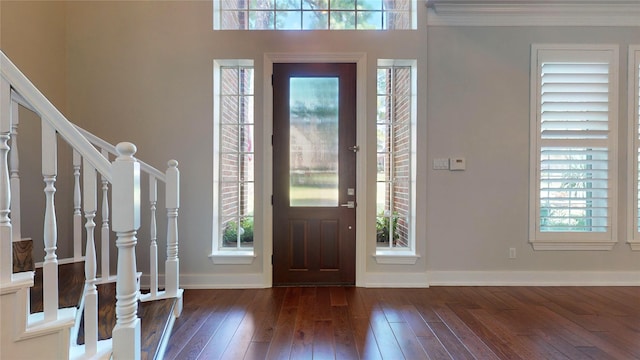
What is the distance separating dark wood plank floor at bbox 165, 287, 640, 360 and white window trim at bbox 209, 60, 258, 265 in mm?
305

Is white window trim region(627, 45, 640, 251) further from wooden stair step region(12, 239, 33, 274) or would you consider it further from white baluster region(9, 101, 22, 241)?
white baluster region(9, 101, 22, 241)

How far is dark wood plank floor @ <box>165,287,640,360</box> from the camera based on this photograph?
6.10ft

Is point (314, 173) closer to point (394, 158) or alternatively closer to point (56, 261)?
point (394, 158)

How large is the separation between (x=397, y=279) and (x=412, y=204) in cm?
77

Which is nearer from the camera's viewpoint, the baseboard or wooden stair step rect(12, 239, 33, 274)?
wooden stair step rect(12, 239, 33, 274)

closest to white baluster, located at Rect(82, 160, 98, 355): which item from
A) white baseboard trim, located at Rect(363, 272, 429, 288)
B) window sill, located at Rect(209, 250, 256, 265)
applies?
window sill, located at Rect(209, 250, 256, 265)

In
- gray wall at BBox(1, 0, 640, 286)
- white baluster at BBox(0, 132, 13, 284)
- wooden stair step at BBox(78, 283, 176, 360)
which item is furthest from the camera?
gray wall at BBox(1, 0, 640, 286)

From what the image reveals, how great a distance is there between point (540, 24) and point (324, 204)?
2.87 metres

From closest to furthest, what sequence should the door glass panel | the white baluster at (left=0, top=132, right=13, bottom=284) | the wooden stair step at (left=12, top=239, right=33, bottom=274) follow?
the white baluster at (left=0, top=132, right=13, bottom=284) < the wooden stair step at (left=12, top=239, right=33, bottom=274) < the door glass panel

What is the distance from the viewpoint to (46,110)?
1257 millimetres

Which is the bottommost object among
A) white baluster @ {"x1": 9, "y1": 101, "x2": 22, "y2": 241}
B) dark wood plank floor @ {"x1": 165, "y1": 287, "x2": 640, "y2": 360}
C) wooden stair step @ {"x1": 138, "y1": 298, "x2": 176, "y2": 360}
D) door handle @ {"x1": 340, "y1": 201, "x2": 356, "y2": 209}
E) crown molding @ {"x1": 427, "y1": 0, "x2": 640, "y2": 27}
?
dark wood plank floor @ {"x1": 165, "y1": 287, "x2": 640, "y2": 360}

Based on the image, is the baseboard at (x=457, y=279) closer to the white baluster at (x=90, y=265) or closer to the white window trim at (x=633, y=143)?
the white window trim at (x=633, y=143)

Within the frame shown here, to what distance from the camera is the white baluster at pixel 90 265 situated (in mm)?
1324

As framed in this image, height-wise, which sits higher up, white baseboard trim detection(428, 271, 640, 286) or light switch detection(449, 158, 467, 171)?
light switch detection(449, 158, 467, 171)
